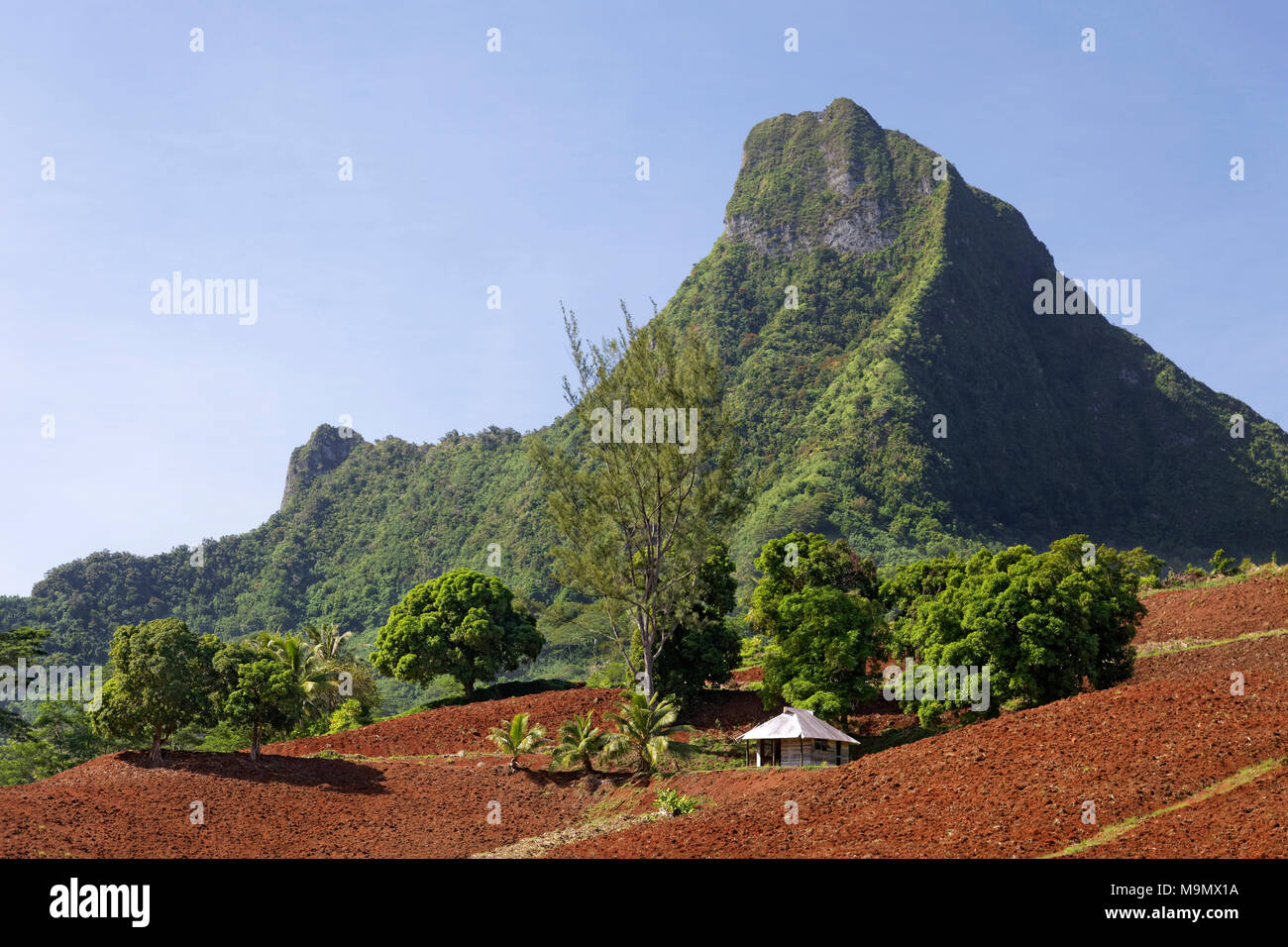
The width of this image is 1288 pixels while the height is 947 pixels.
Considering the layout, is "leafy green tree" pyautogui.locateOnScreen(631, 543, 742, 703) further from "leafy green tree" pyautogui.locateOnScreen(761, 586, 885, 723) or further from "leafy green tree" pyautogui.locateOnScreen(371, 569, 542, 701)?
"leafy green tree" pyautogui.locateOnScreen(371, 569, 542, 701)

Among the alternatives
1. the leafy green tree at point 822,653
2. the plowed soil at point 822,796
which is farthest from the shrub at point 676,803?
the leafy green tree at point 822,653

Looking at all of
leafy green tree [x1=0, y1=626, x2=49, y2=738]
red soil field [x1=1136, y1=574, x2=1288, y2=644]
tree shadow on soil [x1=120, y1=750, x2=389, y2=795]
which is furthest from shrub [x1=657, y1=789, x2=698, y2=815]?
red soil field [x1=1136, y1=574, x2=1288, y2=644]

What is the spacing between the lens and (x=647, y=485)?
3033cm

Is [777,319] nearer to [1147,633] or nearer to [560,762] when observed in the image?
[1147,633]

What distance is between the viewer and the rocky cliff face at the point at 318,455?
499ft

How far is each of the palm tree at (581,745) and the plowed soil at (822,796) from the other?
0.48m

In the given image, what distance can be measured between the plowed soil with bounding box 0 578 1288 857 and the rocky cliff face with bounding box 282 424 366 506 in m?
131

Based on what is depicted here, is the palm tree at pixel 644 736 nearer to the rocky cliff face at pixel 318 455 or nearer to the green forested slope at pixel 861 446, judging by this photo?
the green forested slope at pixel 861 446

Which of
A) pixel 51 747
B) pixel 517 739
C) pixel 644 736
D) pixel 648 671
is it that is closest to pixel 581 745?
pixel 644 736

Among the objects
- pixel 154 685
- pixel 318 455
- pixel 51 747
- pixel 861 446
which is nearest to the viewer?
pixel 154 685

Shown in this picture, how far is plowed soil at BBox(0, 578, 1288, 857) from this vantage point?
13125 millimetres

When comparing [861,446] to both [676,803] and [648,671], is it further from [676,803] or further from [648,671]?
[676,803]

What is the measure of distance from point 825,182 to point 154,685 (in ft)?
531
